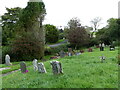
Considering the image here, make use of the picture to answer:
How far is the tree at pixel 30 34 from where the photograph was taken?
67.3ft

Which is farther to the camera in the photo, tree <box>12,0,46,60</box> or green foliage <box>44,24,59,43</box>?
green foliage <box>44,24,59,43</box>

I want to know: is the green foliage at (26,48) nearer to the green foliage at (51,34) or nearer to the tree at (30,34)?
the tree at (30,34)

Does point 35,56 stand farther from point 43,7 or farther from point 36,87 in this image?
point 36,87

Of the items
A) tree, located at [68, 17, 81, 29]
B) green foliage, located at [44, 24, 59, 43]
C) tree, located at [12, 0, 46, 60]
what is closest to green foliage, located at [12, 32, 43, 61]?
tree, located at [12, 0, 46, 60]

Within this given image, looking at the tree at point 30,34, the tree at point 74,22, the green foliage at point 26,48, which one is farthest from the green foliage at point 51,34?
the green foliage at point 26,48

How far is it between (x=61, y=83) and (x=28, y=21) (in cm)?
2040

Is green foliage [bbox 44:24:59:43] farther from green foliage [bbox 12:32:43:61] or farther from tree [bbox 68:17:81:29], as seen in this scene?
green foliage [bbox 12:32:43:61]

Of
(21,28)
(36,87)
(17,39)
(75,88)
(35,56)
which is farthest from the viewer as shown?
(21,28)

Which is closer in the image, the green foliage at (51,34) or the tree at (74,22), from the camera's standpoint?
the tree at (74,22)

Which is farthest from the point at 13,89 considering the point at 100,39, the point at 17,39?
the point at 100,39

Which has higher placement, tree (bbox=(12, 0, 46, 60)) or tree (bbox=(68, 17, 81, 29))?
tree (bbox=(68, 17, 81, 29))

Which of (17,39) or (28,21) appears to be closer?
(17,39)

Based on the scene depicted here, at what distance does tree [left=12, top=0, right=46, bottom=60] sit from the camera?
20516 millimetres

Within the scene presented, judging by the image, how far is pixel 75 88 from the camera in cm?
507
